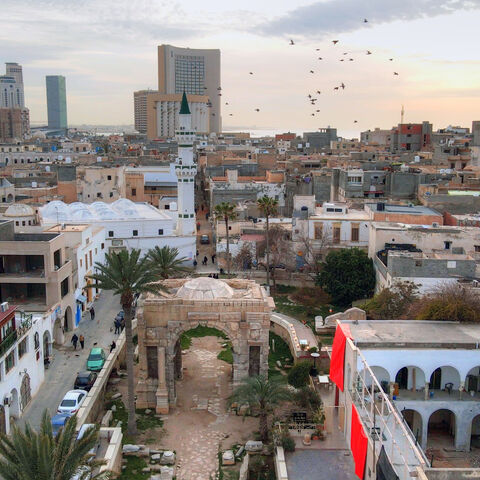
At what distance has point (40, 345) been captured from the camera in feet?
102

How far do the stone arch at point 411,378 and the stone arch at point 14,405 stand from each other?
1669cm

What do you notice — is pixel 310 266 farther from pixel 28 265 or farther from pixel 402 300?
pixel 28 265

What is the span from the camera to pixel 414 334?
26.8m

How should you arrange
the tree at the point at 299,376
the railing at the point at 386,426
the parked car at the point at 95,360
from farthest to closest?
1. the parked car at the point at 95,360
2. the tree at the point at 299,376
3. the railing at the point at 386,426

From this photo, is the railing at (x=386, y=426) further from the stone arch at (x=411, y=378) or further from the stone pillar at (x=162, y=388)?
the stone pillar at (x=162, y=388)

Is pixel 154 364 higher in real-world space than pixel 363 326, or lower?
lower

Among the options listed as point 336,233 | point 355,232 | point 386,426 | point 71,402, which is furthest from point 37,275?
point 355,232

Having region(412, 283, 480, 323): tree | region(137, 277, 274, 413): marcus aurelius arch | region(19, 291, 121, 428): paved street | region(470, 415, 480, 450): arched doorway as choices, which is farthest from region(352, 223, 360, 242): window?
region(470, 415, 480, 450): arched doorway

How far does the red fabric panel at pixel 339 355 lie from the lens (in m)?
26.1

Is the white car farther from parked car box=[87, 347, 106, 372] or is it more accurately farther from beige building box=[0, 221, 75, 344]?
beige building box=[0, 221, 75, 344]

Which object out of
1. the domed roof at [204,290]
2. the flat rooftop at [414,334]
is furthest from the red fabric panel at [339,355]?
the domed roof at [204,290]

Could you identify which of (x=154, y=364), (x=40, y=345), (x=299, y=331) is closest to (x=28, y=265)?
(x=40, y=345)

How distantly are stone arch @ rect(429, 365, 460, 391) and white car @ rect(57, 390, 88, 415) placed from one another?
15.7m

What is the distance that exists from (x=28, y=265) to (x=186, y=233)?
2187 cm
